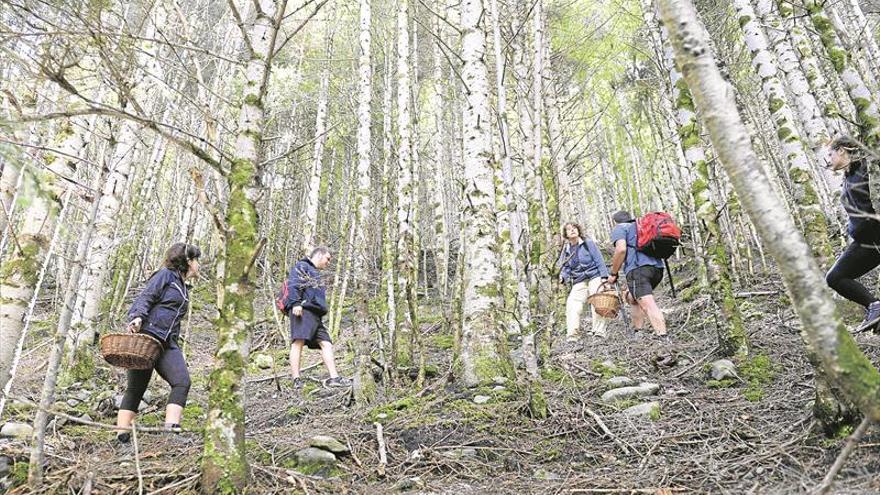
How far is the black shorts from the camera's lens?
6.29 metres

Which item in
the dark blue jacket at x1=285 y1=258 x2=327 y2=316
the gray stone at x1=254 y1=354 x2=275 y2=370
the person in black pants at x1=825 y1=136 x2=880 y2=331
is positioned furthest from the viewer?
the gray stone at x1=254 y1=354 x2=275 y2=370

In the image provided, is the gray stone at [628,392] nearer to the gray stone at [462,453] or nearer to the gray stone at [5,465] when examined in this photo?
the gray stone at [462,453]

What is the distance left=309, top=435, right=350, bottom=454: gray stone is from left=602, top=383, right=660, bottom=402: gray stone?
2114 millimetres

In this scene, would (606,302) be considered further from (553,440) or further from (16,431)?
Result: (16,431)

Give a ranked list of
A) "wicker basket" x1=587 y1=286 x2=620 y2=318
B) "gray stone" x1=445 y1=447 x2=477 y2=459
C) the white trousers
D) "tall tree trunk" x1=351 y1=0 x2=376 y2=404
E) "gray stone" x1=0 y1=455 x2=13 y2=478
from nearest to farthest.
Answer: "gray stone" x1=0 y1=455 x2=13 y2=478
"gray stone" x1=445 y1=447 x2=477 y2=459
"tall tree trunk" x1=351 y1=0 x2=376 y2=404
"wicker basket" x1=587 y1=286 x2=620 y2=318
the white trousers

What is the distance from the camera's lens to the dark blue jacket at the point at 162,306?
4.40 metres

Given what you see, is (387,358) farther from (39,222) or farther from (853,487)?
(853,487)

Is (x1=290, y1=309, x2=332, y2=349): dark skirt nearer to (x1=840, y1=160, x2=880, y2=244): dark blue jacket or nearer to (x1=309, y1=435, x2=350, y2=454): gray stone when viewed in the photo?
(x1=309, y1=435, x2=350, y2=454): gray stone

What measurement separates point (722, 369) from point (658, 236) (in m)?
2.10

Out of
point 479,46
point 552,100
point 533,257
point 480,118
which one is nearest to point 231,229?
point 480,118

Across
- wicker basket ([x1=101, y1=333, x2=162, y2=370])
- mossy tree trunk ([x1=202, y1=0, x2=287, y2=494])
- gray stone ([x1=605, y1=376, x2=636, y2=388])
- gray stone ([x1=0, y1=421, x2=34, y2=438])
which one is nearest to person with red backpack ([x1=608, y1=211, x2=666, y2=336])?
gray stone ([x1=605, y1=376, x2=636, y2=388])

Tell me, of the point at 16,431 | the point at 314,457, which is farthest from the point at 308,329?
the point at 314,457

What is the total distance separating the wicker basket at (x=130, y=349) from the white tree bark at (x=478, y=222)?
2.61 metres

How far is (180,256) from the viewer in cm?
474
